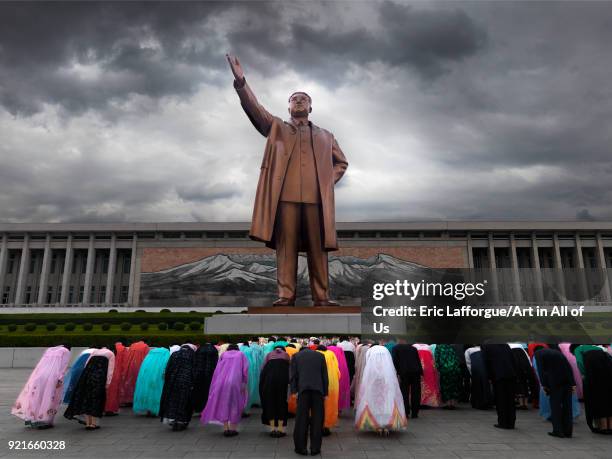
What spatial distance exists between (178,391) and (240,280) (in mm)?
27643

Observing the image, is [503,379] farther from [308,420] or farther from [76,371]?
[76,371]

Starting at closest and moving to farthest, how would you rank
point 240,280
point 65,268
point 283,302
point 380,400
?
point 380,400 < point 283,302 < point 240,280 < point 65,268

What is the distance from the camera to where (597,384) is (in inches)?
206

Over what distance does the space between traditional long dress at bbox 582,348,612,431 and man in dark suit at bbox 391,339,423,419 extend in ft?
6.50

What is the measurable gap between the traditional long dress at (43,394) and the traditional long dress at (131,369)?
111cm

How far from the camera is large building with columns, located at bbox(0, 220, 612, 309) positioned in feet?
109

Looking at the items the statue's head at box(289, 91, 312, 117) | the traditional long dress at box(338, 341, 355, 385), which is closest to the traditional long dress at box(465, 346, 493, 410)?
the traditional long dress at box(338, 341, 355, 385)

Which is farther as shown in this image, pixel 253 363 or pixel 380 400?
pixel 253 363

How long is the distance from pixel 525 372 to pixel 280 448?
3938 millimetres

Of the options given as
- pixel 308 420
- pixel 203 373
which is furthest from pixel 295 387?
pixel 203 373

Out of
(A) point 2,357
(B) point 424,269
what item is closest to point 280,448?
(A) point 2,357

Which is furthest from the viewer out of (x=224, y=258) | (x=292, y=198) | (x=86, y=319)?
(x=224, y=258)

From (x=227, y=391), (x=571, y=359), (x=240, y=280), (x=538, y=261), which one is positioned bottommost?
(x=227, y=391)

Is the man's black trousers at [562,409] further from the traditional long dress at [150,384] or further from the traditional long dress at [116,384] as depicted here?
the traditional long dress at [116,384]
